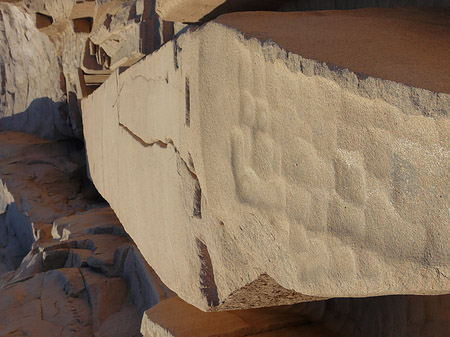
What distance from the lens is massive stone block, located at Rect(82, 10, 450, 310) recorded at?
733mm

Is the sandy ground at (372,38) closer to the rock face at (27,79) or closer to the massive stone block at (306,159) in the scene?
the massive stone block at (306,159)

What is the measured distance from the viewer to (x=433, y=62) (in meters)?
0.86

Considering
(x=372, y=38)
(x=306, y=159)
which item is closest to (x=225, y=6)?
(x=372, y=38)

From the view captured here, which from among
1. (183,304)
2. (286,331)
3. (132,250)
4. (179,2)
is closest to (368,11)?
(179,2)

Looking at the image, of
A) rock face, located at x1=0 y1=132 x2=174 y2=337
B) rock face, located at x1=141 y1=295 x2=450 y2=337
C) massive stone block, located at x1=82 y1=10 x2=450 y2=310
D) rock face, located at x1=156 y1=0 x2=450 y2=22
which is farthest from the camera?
rock face, located at x1=0 y1=132 x2=174 y2=337

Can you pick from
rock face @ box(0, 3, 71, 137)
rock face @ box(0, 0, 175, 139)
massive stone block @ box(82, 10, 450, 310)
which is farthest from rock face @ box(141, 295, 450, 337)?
rock face @ box(0, 3, 71, 137)

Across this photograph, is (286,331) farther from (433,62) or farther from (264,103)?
(433,62)

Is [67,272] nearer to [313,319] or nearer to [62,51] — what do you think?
[313,319]

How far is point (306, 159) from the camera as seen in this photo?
3.05 ft

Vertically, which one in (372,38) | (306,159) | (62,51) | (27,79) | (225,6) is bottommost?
(27,79)

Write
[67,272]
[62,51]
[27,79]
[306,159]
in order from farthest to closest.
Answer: [27,79], [62,51], [67,272], [306,159]

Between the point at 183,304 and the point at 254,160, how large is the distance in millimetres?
874

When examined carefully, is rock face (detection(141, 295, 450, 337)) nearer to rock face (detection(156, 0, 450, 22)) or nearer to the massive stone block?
the massive stone block

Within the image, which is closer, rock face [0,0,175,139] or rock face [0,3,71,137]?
rock face [0,0,175,139]
